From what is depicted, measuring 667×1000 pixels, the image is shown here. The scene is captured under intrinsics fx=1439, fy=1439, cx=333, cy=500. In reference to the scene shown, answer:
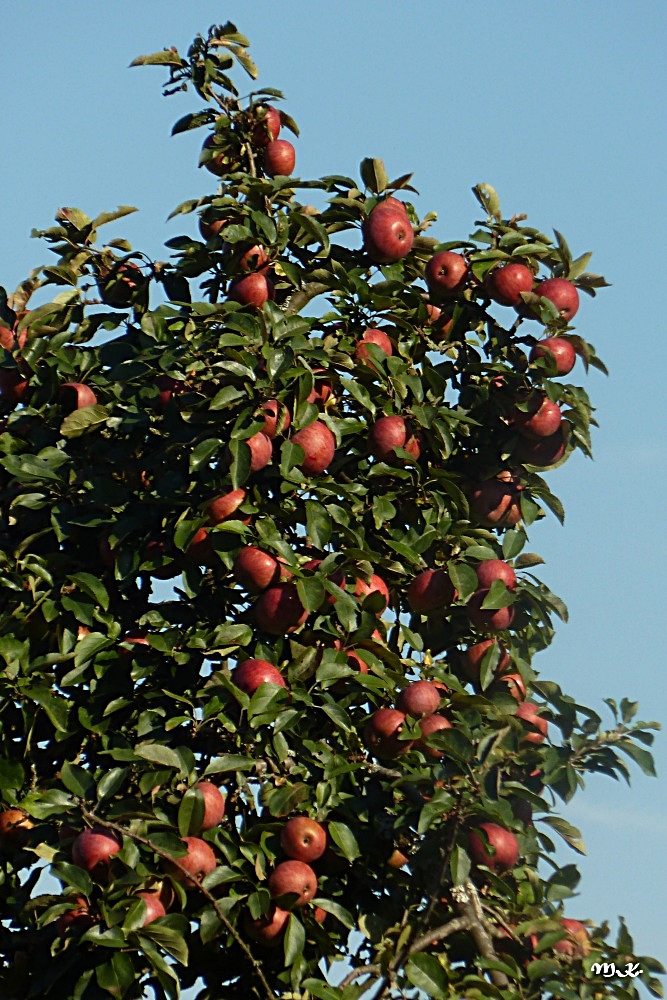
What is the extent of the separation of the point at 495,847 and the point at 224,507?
4.25 feet

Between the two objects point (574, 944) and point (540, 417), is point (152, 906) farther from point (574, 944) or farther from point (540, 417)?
point (540, 417)

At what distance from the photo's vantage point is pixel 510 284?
5.00 metres

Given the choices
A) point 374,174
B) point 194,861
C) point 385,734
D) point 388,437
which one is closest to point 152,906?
point 194,861

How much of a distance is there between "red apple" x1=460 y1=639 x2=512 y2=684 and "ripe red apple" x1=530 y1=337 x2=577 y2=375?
38.3 inches

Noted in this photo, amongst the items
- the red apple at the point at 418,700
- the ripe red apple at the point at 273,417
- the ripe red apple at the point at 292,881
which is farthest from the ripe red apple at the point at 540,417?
the ripe red apple at the point at 292,881

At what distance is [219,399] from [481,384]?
111 cm

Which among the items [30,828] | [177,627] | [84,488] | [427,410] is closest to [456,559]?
[427,410]

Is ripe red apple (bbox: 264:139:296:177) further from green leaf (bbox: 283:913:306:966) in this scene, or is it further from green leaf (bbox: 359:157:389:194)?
green leaf (bbox: 283:913:306:966)

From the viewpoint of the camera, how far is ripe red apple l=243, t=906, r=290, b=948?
4.00 m

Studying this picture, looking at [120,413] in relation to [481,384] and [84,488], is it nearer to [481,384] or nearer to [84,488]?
[84,488]

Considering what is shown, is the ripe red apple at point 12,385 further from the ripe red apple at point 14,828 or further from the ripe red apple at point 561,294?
the ripe red apple at point 561,294

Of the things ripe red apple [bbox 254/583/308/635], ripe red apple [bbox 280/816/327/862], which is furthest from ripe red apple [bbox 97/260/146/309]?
ripe red apple [bbox 280/816/327/862]

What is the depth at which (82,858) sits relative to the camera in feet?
12.5

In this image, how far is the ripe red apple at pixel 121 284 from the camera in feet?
17.5
